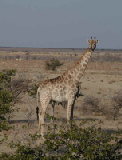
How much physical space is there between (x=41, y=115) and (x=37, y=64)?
36.1 meters

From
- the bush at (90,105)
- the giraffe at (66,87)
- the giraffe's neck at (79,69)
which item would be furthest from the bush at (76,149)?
the bush at (90,105)

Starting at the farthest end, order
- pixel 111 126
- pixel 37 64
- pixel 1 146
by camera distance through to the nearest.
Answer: pixel 37 64
pixel 111 126
pixel 1 146

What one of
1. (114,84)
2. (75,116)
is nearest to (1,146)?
(75,116)

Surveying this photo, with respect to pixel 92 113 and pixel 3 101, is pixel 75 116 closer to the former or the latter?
pixel 92 113

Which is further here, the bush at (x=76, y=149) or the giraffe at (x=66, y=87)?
the giraffe at (x=66, y=87)

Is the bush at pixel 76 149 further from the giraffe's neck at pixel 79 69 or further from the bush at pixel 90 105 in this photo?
the bush at pixel 90 105

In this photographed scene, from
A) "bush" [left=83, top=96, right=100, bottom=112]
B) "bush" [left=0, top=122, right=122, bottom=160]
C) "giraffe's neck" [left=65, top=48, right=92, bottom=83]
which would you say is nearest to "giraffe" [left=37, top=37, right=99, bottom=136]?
"giraffe's neck" [left=65, top=48, right=92, bottom=83]

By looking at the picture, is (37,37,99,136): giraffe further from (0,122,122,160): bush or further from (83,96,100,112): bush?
(83,96,100,112): bush

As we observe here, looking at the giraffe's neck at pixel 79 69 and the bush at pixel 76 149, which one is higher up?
the giraffe's neck at pixel 79 69

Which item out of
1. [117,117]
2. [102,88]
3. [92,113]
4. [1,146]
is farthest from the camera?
[102,88]

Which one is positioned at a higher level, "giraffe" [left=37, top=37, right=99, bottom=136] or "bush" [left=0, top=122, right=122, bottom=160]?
"giraffe" [left=37, top=37, right=99, bottom=136]

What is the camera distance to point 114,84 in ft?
88.8

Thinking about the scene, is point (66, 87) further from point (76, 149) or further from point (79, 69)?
point (76, 149)

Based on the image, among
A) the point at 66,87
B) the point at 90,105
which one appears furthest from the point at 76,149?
the point at 90,105
